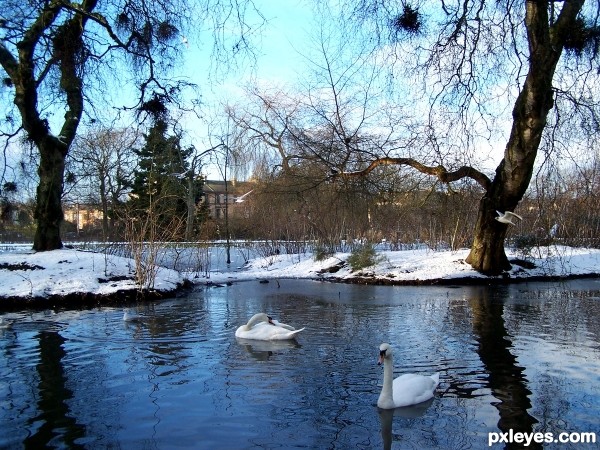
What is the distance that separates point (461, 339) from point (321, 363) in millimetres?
2843

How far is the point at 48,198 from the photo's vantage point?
57.0 ft

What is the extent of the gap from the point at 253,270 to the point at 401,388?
2063cm

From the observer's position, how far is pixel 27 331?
10500mm

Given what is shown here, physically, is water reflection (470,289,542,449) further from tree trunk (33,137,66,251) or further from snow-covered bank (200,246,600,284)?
tree trunk (33,137,66,251)

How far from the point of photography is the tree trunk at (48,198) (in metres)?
17.4

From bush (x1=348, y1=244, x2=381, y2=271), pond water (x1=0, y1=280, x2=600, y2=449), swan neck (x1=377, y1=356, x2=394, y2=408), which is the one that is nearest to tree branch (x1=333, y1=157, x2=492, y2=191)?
bush (x1=348, y1=244, x2=381, y2=271)

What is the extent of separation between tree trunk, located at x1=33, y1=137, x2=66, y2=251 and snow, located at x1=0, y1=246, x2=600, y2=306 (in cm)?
66

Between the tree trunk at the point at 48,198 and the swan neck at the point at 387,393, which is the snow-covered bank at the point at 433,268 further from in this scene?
the swan neck at the point at 387,393

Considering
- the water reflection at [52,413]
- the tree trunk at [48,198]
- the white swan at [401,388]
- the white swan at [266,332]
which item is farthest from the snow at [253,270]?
the white swan at [401,388]

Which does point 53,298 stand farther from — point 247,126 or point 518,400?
point 247,126

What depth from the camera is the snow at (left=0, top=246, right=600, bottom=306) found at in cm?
1527

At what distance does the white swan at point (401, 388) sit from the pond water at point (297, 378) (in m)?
0.10

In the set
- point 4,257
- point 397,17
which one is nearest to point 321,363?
point 397,17

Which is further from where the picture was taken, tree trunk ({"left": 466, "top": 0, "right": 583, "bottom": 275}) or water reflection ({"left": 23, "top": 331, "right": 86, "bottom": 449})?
tree trunk ({"left": 466, "top": 0, "right": 583, "bottom": 275})
